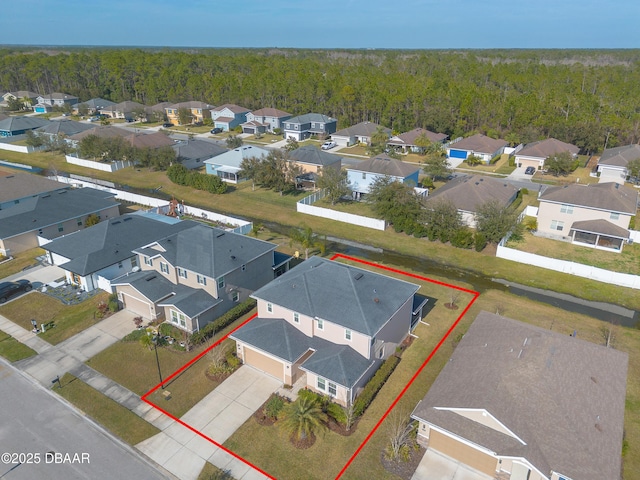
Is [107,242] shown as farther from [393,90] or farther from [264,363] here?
[393,90]

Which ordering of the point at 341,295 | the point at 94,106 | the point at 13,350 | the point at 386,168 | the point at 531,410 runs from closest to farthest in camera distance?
the point at 531,410 < the point at 341,295 < the point at 13,350 < the point at 386,168 < the point at 94,106

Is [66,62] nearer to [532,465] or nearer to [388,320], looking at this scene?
[388,320]

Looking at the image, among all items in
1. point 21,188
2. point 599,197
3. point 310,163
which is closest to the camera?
point 599,197

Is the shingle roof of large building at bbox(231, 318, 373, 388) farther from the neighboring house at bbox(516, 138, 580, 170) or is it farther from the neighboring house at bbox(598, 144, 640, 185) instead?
the neighboring house at bbox(516, 138, 580, 170)

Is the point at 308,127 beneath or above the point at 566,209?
above

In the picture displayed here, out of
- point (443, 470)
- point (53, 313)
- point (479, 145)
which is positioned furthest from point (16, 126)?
point (443, 470)

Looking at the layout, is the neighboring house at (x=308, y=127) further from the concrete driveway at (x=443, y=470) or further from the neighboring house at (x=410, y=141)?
the concrete driveway at (x=443, y=470)

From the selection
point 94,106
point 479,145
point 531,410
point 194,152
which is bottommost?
point 531,410

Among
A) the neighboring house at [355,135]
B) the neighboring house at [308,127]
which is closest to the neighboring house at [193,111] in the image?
the neighboring house at [308,127]
